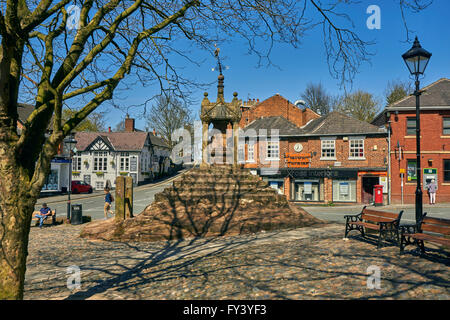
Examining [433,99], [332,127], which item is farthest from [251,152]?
[433,99]

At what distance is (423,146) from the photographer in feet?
86.2

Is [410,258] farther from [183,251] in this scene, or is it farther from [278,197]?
[278,197]

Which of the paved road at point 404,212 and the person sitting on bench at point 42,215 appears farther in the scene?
the paved road at point 404,212

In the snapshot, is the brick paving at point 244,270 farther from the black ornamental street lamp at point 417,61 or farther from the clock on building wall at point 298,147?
the clock on building wall at point 298,147

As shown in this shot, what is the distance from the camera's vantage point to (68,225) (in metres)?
16.6

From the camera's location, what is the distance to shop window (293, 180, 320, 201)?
96.9 ft

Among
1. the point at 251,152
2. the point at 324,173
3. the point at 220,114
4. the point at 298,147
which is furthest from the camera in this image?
the point at 251,152

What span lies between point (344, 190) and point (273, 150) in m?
7.50

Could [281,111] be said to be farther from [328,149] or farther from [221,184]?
[221,184]

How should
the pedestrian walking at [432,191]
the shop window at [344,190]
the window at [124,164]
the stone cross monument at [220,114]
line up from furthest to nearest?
1. the window at [124,164]
2. the shop window at [344,190]
3. the pedestrian walking at [432,191]
4. the stone cross monument at [220,114]

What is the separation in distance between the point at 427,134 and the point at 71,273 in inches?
1106

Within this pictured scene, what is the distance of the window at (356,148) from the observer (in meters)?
28.4

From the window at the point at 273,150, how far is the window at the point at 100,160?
26524mm

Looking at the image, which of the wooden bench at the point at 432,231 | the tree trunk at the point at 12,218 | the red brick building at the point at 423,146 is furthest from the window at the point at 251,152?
the tree trunk at the point at 12,218
